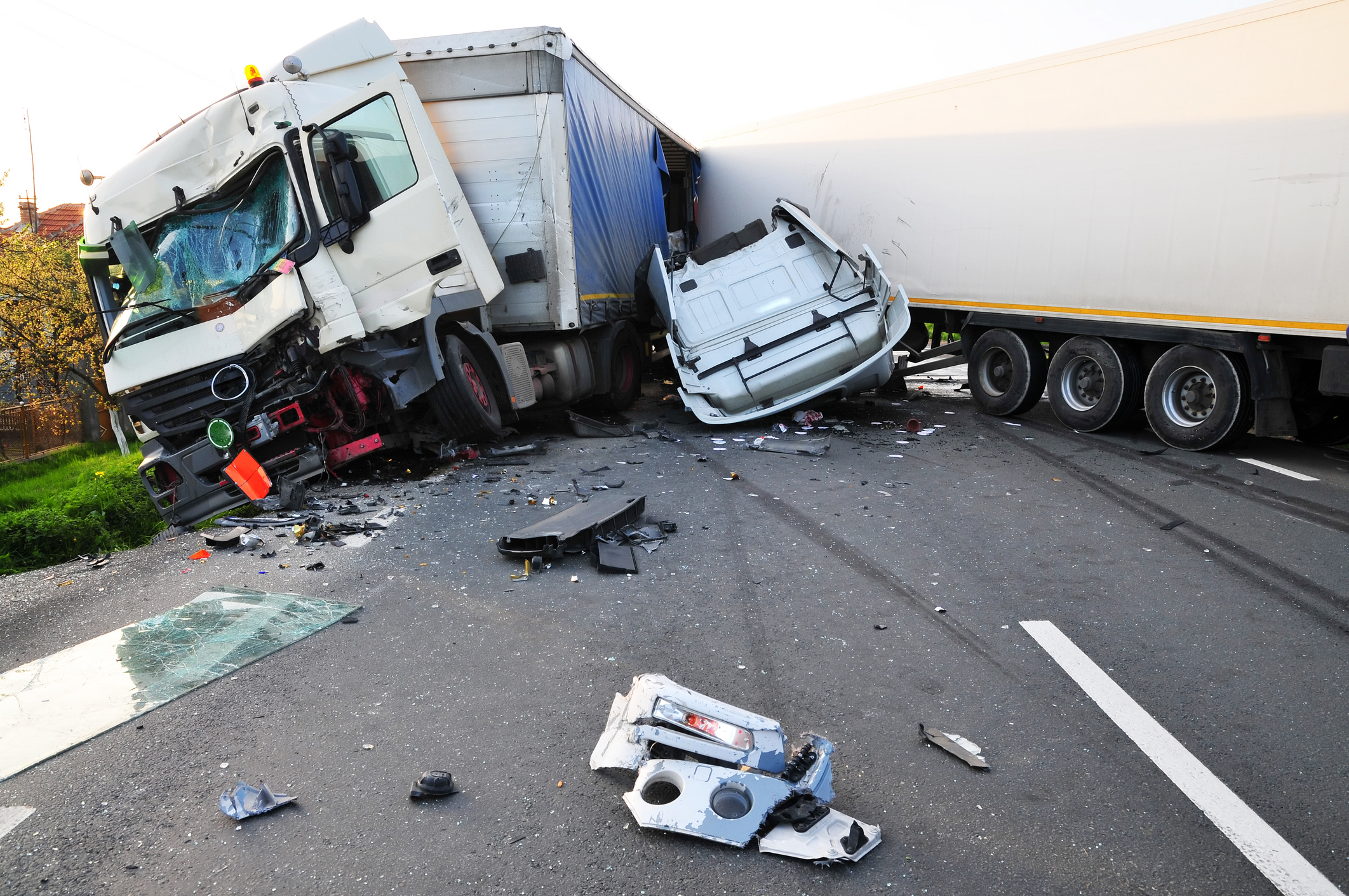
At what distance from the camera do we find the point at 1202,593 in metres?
4.30

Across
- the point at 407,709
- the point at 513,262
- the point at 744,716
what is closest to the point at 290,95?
the point at 513,262

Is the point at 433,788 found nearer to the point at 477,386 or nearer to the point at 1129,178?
the point at 477,386

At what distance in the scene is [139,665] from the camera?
372 cm

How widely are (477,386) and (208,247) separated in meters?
2.39

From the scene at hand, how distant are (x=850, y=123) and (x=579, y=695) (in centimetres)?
903

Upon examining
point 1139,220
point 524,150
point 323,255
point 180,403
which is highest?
point 524,150

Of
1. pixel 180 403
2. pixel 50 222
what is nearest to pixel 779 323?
pixel 180 403

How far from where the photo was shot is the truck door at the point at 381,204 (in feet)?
20.6

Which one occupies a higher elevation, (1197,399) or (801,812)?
(1197,399)

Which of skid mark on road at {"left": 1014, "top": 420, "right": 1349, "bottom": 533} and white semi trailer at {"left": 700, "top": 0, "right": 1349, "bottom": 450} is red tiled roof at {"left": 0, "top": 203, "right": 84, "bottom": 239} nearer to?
white semi trailer at {"left": 700, "top": 0, "right": 1349, "bottom": 450}

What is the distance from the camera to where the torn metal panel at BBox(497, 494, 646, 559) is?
16.3ft

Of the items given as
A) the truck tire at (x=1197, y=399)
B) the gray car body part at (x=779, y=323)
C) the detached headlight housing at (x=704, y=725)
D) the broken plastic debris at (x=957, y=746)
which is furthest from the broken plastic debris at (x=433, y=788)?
the truck tire at (x=1197, y=399)

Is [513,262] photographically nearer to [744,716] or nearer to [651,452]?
[651,452]

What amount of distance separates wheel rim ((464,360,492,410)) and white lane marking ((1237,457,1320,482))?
664 cm
